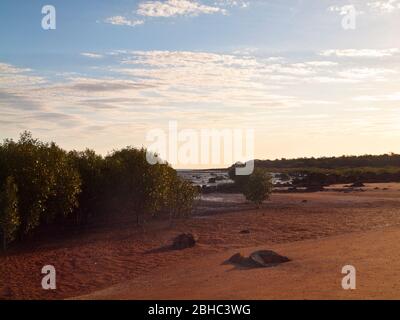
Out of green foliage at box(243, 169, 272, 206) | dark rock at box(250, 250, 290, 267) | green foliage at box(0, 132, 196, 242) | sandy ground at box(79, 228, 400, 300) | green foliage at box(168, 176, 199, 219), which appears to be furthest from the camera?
green foliage at box(243, 169, 272, 206)

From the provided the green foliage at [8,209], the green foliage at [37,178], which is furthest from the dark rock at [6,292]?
the green foliage at [37,178]

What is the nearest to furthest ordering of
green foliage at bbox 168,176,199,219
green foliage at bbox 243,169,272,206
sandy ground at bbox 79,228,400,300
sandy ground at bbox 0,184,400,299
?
sandy ground at bbox 79,228,400,300 < sandy ground at bbox 0,184,400,299 < green foliage at bbox 168,176,199,219 < green foliage at bbox 243,169,272,206

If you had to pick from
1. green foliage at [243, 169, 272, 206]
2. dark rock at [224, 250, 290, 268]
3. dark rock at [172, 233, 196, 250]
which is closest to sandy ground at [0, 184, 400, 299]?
dark rock at [172, 233, 196, 250]

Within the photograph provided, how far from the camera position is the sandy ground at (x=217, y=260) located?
732 inches

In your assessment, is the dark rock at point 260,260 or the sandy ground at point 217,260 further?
the dark rock at point 260,260

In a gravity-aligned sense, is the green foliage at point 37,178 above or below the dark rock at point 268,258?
above

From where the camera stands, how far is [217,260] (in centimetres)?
2595

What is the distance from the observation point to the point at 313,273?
20625 millimetres

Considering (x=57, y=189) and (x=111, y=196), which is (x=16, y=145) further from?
(x=111, y=196)

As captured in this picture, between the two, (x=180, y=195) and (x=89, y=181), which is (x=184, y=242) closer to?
(x=180, y=195)

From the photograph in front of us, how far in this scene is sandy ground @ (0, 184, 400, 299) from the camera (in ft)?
61.0

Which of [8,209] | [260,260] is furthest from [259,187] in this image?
[260,260]

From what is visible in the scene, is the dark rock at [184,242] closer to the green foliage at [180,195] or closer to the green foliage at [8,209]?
the green foliage at [8,209]

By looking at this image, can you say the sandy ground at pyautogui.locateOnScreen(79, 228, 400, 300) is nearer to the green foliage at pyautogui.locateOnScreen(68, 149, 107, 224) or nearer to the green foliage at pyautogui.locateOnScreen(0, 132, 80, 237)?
the green foliage at pyautogui.locateOnScreen(0, 132, 80, 237)
